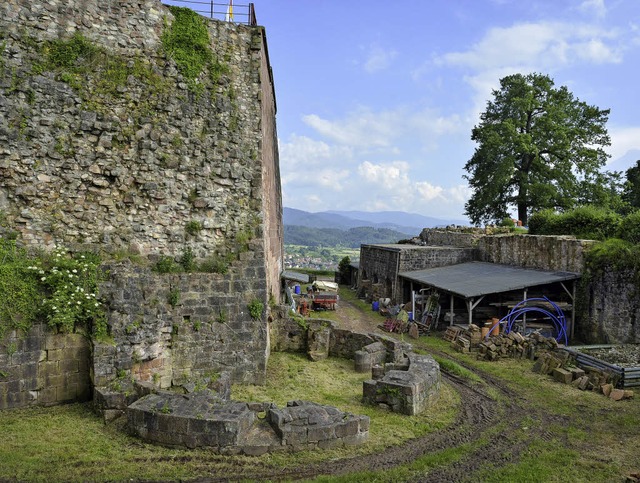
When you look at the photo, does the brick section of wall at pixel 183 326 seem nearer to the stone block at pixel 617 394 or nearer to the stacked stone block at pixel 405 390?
the stacked stone block at pixel 405 390

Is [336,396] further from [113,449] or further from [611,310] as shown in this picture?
[611,310]

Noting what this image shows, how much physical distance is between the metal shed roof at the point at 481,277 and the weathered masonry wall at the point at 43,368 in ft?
45.6

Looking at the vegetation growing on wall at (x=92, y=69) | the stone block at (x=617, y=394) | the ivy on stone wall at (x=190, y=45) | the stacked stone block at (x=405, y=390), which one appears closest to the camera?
the stacked stone block at (x=405, y=390)

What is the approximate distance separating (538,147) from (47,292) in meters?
33.3

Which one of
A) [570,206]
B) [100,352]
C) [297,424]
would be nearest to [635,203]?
[570,206]

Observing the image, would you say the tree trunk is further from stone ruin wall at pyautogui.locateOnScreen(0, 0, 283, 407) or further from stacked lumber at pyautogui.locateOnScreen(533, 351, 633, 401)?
stone ruin wall at pyautogui.locateOnScreen(0, 0, 283, 407)

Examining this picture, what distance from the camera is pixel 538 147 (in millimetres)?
32344

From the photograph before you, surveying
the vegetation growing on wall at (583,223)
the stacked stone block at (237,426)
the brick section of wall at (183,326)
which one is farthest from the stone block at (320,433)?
the vegetation growing on wall at (583,223)

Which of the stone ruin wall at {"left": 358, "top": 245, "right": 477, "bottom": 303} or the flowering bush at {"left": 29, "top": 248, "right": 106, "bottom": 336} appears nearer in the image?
the flowering bush at {"left": 29, "top": 248, "right": 106, "bottom": 336}

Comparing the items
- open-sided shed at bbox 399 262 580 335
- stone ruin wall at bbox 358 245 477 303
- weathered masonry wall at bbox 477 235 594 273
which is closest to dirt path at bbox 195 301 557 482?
open-sided shed at bbox 399 262 580 335

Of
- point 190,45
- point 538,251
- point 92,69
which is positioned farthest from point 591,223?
point 92,69

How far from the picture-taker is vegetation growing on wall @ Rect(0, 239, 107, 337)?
28.2 ft

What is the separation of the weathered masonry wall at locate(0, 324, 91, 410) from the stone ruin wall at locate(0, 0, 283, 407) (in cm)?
3

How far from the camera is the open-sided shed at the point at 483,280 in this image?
58.4ft
